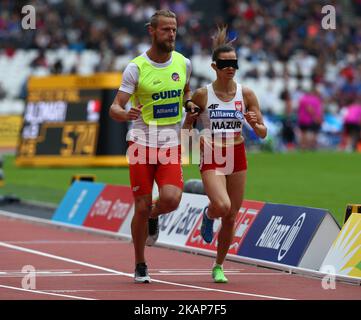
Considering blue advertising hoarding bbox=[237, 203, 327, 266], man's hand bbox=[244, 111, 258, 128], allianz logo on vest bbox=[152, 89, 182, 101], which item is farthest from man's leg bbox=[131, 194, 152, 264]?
blue advertising hoarding bbox=[237, 203, 327, 266]

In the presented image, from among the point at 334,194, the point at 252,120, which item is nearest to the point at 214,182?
the point at 252,120

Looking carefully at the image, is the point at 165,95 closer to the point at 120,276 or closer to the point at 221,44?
the point at 221,44

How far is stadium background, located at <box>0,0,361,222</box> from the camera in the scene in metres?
40.4

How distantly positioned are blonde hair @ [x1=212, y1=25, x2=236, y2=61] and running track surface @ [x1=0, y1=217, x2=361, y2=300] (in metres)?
2.32

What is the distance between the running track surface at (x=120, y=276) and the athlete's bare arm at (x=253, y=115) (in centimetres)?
152

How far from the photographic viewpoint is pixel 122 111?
12.2 meters

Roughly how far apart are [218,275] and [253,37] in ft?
115

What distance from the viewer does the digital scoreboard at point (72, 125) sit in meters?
30.4

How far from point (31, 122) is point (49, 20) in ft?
37.6

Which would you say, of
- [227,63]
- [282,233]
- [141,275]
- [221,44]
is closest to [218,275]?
[141,275]

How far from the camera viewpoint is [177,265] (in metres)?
14.3

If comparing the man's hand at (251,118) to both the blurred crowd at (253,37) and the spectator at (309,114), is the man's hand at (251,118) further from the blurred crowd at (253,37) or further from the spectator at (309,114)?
the spectator at (309,114)

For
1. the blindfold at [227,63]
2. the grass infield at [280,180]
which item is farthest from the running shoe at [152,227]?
the grass infield at [280,180]

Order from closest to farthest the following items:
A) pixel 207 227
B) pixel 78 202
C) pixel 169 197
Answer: pixel 169 197, pixel 207 227, pixel 78 202
